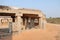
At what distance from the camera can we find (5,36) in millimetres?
18078

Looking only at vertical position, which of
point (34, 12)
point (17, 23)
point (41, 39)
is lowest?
point (41, 39)

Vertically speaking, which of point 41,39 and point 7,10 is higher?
point 7,10

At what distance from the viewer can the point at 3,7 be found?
62.1ft

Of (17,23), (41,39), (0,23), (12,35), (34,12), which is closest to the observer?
(41,39)

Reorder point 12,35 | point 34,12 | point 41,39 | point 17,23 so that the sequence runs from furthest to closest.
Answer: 1. point 34,12
2. point 17,23
3. point 12,35
4. point 41,39

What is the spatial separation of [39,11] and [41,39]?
692cm

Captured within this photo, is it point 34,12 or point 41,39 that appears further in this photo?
point 34,12

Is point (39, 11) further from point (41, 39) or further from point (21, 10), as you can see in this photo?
point (41, 39)

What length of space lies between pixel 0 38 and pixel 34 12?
681 cm

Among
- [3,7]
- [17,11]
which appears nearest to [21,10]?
[17,11]

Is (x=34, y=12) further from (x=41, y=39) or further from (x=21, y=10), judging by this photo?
(x=41, y=39)

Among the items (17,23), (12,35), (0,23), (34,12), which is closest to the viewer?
(12,35)

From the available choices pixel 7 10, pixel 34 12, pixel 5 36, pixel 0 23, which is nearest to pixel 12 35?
pixel 5 36

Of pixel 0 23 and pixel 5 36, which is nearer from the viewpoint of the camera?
pixel 5 36
